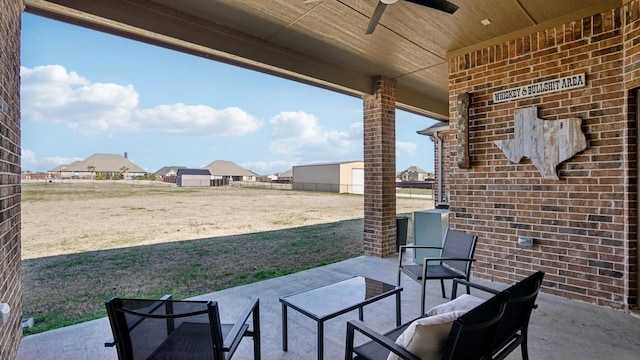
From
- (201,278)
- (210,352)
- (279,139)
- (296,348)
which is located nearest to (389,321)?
(296,348)

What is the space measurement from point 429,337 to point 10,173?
310 centimetres

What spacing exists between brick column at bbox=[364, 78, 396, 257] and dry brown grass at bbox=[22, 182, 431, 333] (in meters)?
0.85

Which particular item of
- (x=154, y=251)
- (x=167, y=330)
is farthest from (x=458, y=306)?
(x=154, y=251)

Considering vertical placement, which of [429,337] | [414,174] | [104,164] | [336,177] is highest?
[104,164]

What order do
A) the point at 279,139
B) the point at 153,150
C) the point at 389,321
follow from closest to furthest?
the point at 389,321, the point at 153,150, the point at 279,139

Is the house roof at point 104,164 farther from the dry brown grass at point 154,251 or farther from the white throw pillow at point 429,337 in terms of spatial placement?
the white throw pillow at point 429,337

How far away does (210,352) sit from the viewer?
171 cm

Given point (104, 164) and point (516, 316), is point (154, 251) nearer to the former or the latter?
point (516, 316)

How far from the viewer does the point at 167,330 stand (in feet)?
5.60

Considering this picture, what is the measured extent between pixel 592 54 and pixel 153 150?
875 inches

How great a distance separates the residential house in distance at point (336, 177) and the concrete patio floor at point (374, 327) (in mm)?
22533

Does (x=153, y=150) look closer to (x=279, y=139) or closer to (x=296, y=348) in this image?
(x=279, y=139)

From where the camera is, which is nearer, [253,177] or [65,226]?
[65,226]

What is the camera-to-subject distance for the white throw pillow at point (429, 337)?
4.86 feet
